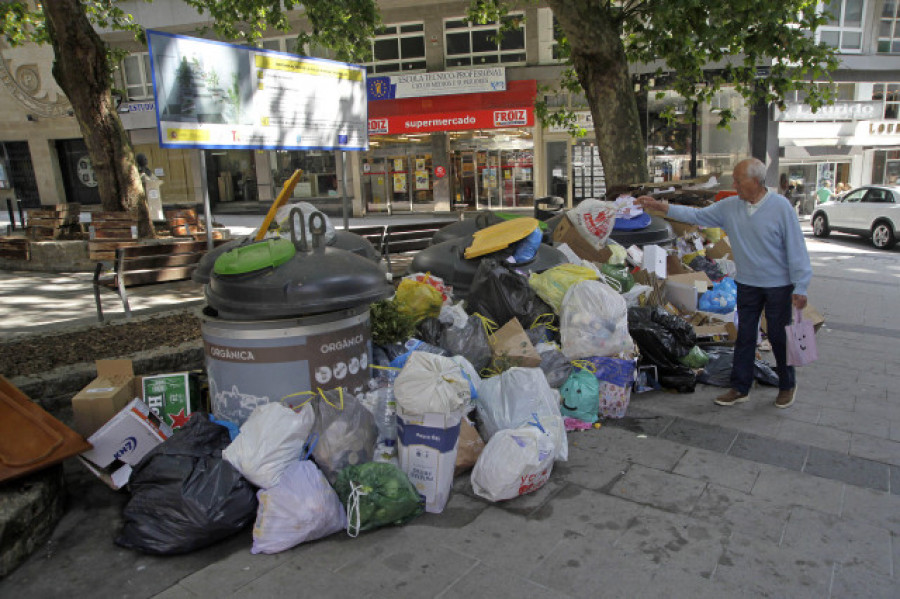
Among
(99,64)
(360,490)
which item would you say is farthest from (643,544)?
(99,64)

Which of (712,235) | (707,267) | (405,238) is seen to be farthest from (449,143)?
(707,267)

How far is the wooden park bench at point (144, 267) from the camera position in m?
6.14

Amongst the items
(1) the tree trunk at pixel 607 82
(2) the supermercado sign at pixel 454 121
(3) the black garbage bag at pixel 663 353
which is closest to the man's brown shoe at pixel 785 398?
(3) the black garbage bag at pixel 663 353

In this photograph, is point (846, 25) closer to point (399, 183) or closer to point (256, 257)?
point (399, 183)

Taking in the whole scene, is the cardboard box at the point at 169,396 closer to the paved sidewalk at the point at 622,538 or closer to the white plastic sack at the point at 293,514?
the paved sidewalk at the point at 622,538

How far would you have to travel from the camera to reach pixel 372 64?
65.7 feet

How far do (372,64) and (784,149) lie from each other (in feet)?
45.0

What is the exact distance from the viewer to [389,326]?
423cm

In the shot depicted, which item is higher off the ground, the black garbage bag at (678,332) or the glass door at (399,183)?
the glass door at (399,183)

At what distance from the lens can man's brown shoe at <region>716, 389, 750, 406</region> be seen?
14.5 feet

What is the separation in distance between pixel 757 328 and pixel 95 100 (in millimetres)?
9812

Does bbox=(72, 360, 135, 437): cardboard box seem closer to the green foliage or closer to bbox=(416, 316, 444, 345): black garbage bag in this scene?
the green foliage

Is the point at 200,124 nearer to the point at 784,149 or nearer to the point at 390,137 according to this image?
the point at 390,137

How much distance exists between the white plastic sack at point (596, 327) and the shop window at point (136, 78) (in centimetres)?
2325
